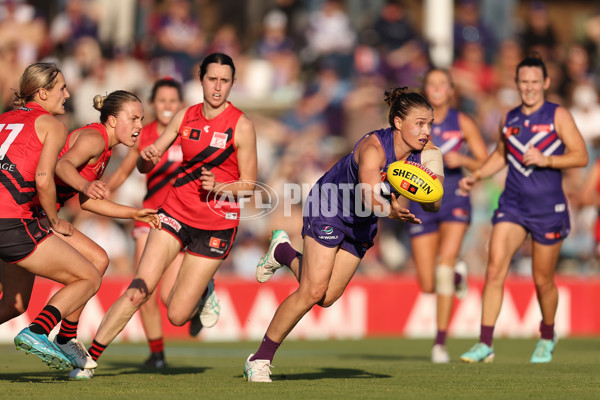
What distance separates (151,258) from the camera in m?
8.68

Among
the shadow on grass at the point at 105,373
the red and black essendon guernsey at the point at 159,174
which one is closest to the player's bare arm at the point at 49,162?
the shadow on grass at the point at 105,373

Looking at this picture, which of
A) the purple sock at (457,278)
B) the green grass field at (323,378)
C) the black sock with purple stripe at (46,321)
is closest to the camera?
the green grass field at (323,378)

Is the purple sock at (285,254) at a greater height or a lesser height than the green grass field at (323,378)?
greater

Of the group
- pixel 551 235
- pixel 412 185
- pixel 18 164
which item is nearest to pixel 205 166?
pixel 18 164

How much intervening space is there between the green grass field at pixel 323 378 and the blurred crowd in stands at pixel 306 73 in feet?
14.8

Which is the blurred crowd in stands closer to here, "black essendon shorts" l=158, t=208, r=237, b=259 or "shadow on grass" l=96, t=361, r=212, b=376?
"shadow on grass" l=96, t=361, r=212, b=376

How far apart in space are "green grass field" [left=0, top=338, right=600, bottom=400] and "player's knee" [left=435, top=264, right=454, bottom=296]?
78 cm

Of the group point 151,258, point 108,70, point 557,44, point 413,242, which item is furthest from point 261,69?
point 151,258

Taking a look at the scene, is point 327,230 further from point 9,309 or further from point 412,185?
point 9,309

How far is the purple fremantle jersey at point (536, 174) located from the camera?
33.4 ft

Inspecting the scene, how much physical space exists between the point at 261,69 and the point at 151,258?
11272mm

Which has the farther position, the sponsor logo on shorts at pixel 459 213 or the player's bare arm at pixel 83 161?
the sponsor logo on shorts at pixel 459 213

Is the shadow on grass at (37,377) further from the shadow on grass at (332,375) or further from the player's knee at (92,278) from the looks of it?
the shadow on grass at (332,375)

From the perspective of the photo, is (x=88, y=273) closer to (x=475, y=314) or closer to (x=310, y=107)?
(x=475, y=314)
